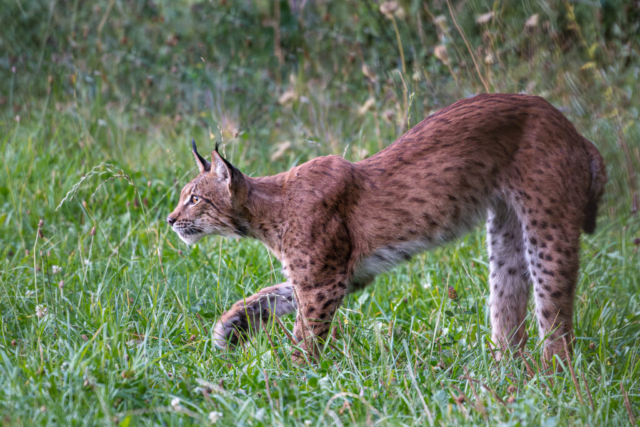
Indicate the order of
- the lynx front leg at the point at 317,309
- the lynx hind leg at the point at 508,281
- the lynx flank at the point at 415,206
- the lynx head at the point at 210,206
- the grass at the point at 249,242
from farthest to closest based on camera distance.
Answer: the lynx hind leg at the point at 508,281 < the lynx head at the point at 210,206 < the lynx flank at the point at 415,206 < the lynx front leg at the point at 317,309 < the grass at the point at 249,242

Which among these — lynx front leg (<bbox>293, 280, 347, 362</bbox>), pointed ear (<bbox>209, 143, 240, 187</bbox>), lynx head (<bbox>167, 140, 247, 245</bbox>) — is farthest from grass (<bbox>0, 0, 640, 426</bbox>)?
pointed ear (<bbox>209, 143, 240, 187</bbox>)

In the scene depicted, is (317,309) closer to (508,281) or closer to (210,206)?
(210,206)

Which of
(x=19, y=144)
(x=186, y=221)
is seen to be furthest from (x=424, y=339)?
(x=19, y=144)

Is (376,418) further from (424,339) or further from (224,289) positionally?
(224,289)

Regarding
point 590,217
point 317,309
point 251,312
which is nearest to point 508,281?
point 590,217

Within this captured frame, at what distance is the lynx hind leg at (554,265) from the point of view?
412 cm

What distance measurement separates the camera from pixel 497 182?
14.0 ft

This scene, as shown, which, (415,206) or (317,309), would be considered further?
(415,206)

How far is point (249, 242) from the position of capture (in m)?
5.60

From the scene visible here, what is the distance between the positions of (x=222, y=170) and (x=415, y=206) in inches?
47.2

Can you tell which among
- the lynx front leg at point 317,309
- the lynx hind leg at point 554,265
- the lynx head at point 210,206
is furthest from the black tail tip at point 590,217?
the lynx head at point 210,206

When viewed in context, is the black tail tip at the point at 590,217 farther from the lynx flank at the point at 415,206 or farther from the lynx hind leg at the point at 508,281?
the lynx hind leg at the point at 508,281

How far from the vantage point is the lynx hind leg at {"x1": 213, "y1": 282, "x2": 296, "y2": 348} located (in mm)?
4070

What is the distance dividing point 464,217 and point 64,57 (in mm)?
5912
